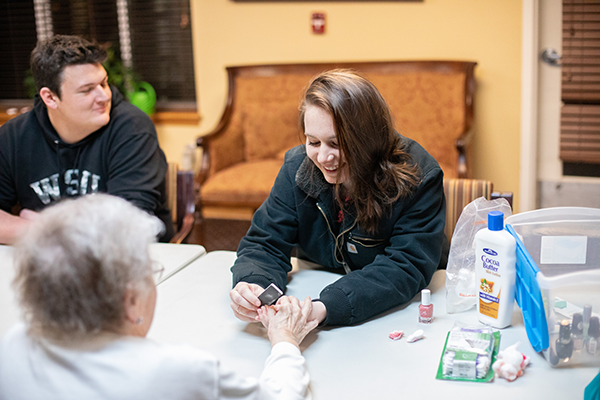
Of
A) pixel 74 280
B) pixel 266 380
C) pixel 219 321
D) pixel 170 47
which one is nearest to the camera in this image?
pixel 74 280

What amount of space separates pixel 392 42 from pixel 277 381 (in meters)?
3.29

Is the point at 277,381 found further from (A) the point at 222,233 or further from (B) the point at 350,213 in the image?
(A) the point at 222,233

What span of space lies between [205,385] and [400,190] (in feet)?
2.68

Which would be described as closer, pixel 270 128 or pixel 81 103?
A: pixel 81 103

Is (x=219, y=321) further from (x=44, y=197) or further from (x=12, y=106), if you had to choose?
(x=12, y=106)

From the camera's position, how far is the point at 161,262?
1742mm

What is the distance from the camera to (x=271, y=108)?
397 cm

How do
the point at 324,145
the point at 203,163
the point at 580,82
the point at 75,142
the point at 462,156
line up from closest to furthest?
the point at 324,145 < the point at 75,142 < the point at 462,156 < the point at 580,82 < the point at 203,163

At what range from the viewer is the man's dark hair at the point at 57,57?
2.12m

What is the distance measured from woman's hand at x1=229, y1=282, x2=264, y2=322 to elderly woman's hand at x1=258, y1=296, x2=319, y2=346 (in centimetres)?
3

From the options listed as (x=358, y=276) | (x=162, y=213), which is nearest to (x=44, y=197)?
(x=162, y=213)

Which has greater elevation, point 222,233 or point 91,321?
point 91,321

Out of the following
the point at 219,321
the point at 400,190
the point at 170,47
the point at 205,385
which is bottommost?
the point at 219,321

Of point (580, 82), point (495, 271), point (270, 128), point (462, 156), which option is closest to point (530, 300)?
point (495, 271)
